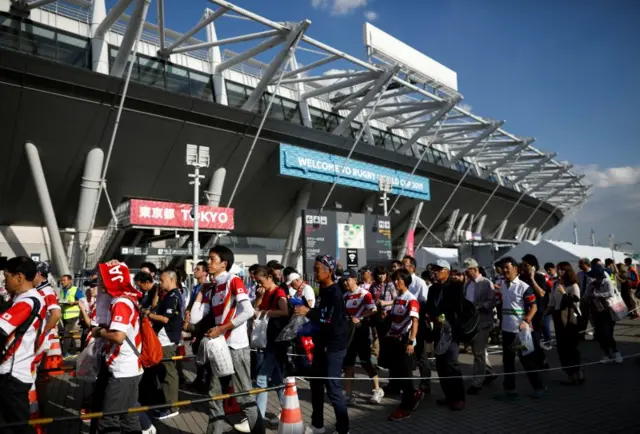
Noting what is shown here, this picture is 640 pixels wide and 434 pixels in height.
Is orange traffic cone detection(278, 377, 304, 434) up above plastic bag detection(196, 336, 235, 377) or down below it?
below

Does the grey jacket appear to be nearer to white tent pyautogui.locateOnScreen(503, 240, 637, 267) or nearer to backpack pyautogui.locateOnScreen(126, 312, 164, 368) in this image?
backpack pyautogui.locateOnScreen(126, 312, 164, 368)

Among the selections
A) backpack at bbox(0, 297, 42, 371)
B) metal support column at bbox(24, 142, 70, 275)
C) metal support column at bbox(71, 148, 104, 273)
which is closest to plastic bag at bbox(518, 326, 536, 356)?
backpack at bbox(0, 297, 42, 371)

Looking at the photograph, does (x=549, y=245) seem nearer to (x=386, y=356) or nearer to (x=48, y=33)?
(x=386, y=356)

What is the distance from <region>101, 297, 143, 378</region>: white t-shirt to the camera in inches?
139

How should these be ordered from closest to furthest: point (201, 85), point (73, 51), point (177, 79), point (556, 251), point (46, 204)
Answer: point (46, 204) < point (73, 51) < point (556, 251) < point (177, 79) < point (201, 85)

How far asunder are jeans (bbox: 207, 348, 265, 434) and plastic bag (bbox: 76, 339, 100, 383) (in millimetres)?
1123

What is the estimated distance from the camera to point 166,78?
22.6 m

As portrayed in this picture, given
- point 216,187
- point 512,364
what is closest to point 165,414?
point 512,364

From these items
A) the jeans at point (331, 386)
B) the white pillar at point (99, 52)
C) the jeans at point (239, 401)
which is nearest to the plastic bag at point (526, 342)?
the jeans at point (331, 386)

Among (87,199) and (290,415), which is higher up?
(87,199)

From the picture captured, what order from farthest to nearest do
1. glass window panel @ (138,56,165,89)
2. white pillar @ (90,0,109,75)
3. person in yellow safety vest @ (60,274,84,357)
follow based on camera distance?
glass window panel @ (138,56,165,89), white pillar @ (90,0,109,75), person in yellow safety vest @ (60,274,84,357)

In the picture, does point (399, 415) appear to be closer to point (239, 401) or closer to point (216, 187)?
point (239, 401)

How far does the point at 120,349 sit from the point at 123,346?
0.03 metres

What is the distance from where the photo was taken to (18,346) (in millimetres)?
3359
